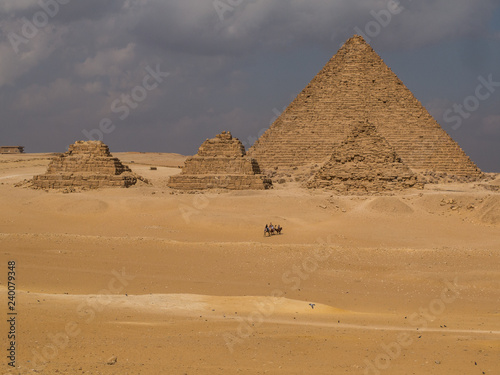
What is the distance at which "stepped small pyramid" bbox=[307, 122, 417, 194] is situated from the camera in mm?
26734

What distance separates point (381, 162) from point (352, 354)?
69.8ft

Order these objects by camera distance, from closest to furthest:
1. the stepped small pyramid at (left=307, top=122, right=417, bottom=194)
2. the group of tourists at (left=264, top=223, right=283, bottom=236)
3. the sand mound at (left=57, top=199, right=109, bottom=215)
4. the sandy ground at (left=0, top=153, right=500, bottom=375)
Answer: the sandy ground at (left=0, top=153, right=500, bottom=375) → the group of tourists at (left=264, top=223, right=283, bottom=236) → the sand mound at (left=57, top=199, right=109, bottom=215) → the stepped small pyramid at (left=307, top=122, right=417, bottom=194)

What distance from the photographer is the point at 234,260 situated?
1423 cm

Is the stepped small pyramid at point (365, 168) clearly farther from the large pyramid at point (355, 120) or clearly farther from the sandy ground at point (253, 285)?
the large pyramid at point (355, 120)

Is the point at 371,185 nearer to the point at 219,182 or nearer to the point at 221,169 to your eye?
the point at 219,182

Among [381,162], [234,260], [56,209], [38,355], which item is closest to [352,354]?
[38,355]

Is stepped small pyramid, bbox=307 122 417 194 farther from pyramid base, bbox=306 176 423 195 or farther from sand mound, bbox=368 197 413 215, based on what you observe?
sand mound, bbox=368 197 413 215

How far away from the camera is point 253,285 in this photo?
11.9 m

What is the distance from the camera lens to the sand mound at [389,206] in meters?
22.2

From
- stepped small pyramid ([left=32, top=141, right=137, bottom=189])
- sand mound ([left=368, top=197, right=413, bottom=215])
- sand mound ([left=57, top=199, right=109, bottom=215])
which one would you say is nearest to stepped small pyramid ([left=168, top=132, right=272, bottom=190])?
stepped small pyramid ([left=32, top=141, right=137, bottom=189])

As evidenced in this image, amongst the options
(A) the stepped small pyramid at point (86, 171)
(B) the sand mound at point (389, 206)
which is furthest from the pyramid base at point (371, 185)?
(A) the stepped small pyramid at point (86, 171)

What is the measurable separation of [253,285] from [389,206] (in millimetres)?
11699

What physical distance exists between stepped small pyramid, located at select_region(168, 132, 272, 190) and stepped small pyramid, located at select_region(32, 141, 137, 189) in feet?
8.25

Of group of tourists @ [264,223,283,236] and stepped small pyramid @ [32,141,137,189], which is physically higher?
stepped small pyramid @ [32,141,137,189]
